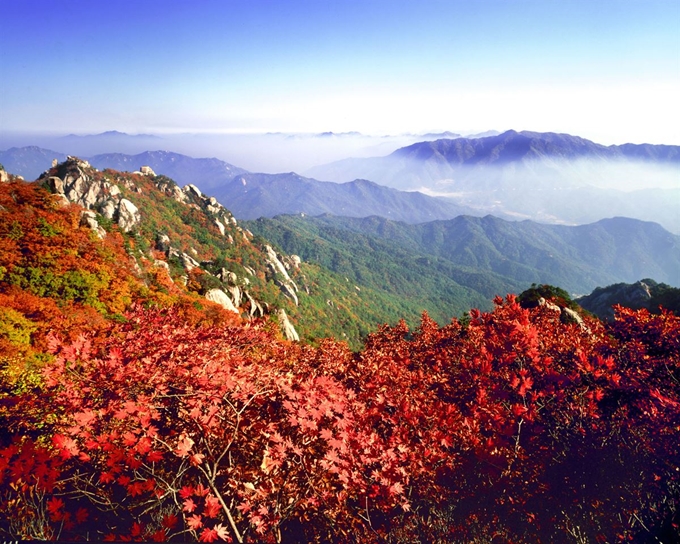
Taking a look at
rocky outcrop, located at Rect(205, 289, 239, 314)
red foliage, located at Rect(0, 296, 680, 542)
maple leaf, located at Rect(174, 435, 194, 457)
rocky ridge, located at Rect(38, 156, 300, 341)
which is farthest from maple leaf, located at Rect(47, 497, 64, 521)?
rocky outcrop, located at Rect(205, 289, 239, 314)

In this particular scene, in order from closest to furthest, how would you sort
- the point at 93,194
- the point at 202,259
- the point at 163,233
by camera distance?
1. the point at 93,194
2. the point at 163,233
3. the point at 202,259

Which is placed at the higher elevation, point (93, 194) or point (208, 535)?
point (93, 194)

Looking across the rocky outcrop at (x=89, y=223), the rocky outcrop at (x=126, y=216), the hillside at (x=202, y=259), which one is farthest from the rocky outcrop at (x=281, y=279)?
the rocky outcrop at (x=89, y=223)

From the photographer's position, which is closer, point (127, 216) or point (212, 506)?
point (212, 506)

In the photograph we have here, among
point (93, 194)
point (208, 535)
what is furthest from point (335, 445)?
point (93, 194)

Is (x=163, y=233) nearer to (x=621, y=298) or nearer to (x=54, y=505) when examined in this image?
(x=54, y=505)

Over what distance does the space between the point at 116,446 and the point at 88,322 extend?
36.5 feet

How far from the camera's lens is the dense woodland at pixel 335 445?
602 cm

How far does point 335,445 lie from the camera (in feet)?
20.1

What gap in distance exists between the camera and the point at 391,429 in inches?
303

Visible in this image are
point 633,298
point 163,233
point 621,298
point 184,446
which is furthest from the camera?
point 621,298

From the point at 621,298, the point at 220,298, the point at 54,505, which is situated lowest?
the point at 621,298

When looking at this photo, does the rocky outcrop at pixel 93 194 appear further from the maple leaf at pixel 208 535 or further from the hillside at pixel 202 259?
the maple leaf at pixel 208 535

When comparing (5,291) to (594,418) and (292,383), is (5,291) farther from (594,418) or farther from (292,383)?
(594,418)
